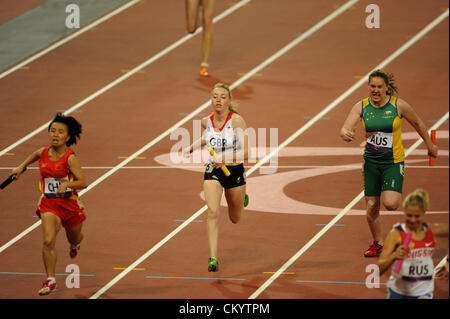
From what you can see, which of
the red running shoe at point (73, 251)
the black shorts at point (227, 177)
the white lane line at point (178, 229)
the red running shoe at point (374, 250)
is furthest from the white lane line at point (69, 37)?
the red running shoe at point (374, 250)

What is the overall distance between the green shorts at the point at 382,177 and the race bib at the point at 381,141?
0.19 meters

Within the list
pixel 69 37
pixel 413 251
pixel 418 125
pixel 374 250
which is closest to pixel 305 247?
pixel 374 250

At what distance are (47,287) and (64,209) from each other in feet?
2.56

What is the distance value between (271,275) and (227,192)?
1001mm

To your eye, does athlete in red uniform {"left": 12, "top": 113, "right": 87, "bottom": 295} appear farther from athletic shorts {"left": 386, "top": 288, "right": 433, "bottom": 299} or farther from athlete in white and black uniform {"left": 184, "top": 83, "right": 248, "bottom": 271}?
athletic shorts {"left": 386, "top": 288, "right": 433, "bottom": 299}

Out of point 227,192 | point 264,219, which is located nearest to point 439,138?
point 264,219

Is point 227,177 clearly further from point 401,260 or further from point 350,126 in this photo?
point 401,260

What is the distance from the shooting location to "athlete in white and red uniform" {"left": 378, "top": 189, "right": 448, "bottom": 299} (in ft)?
22.8

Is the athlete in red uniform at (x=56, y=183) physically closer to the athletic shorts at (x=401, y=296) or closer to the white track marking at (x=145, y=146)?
the white track marking at (x=145, y=146)

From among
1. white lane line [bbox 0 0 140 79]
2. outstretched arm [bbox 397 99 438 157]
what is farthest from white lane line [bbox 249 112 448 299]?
white lane line [bbox 0 0 140 79]

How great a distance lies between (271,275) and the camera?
959 centimetres

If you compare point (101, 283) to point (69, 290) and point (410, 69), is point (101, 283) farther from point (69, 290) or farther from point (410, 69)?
point (410, 69)

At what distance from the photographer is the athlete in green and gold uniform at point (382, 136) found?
30.8ft

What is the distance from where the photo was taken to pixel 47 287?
8.85 meters
